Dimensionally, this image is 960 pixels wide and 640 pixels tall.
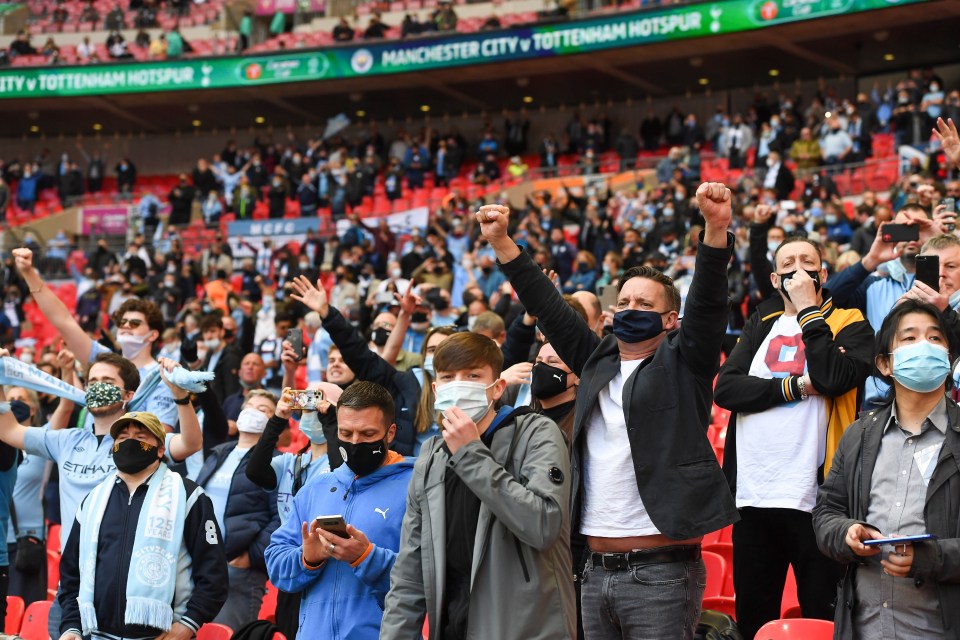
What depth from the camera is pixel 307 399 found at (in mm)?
4508

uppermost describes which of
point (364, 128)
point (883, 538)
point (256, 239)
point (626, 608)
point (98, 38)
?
point (98, 38)

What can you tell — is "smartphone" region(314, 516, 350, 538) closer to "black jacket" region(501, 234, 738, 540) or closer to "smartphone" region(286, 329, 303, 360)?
"black jacket" region(501, 234, 738, 540)

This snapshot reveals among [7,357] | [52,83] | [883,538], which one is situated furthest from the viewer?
[52,83]

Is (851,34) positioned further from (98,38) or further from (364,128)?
(98,38)

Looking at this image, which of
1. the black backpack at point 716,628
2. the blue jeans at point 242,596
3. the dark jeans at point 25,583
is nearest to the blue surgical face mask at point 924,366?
the black backpack at point 716,628

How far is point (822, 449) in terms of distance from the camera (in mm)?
3986

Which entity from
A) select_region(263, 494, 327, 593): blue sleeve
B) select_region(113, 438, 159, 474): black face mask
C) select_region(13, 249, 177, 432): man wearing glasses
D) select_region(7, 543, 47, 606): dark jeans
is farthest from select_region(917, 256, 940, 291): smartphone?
select_region(7, 543, 47, 606): dark jeans

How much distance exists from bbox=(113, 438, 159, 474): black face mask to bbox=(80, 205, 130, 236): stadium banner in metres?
20.2

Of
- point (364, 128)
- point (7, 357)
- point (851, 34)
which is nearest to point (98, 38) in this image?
point (364, 128)

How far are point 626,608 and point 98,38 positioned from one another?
2757 centimetres

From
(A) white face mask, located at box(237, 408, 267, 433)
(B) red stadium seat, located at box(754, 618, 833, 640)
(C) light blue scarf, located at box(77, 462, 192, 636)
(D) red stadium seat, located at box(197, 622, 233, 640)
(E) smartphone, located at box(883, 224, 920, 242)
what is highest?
(E) smartphone, located at box(883, 224, 920, 242)

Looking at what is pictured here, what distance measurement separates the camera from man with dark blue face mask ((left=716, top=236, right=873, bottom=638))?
388 cm

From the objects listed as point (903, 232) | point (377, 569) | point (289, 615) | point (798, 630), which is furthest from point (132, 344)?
point (903, 232)

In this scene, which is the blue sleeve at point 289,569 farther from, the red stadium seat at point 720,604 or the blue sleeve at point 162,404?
the blue sleeve at point 162,404
